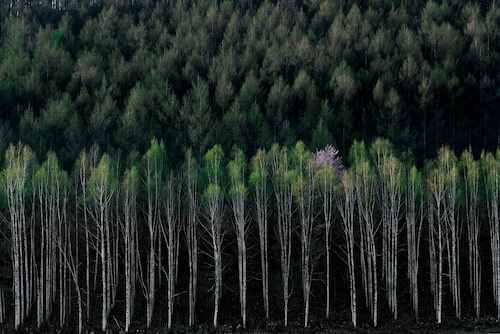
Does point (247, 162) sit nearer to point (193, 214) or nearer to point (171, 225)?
point (193, 214)

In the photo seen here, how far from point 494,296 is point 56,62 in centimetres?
3886

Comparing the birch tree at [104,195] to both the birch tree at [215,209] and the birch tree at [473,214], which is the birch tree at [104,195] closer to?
the birch tree at [215,209]

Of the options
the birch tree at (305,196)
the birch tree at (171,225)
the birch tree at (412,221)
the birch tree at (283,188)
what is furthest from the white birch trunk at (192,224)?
the birch tree at (412,221)

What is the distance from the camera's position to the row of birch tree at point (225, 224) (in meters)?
26.4

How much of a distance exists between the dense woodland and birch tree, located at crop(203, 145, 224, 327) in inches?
6.4

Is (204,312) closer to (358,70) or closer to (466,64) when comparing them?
(358,70)

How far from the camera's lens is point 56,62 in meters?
49.4

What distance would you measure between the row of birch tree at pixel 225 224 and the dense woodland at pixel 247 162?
0.16m

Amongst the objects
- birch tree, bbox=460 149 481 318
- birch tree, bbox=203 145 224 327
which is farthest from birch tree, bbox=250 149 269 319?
birch tree, bbox=460 149 481 318

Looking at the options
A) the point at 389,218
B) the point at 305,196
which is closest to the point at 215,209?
the point at 305,196

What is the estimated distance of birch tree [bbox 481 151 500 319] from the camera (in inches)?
1076

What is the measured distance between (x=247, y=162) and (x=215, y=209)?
1046 cm

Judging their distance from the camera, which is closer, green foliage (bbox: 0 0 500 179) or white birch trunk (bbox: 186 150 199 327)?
white birch trunk (bbox: 186 150 199 327)

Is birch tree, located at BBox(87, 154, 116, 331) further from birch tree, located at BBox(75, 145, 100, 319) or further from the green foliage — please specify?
the green foliage
